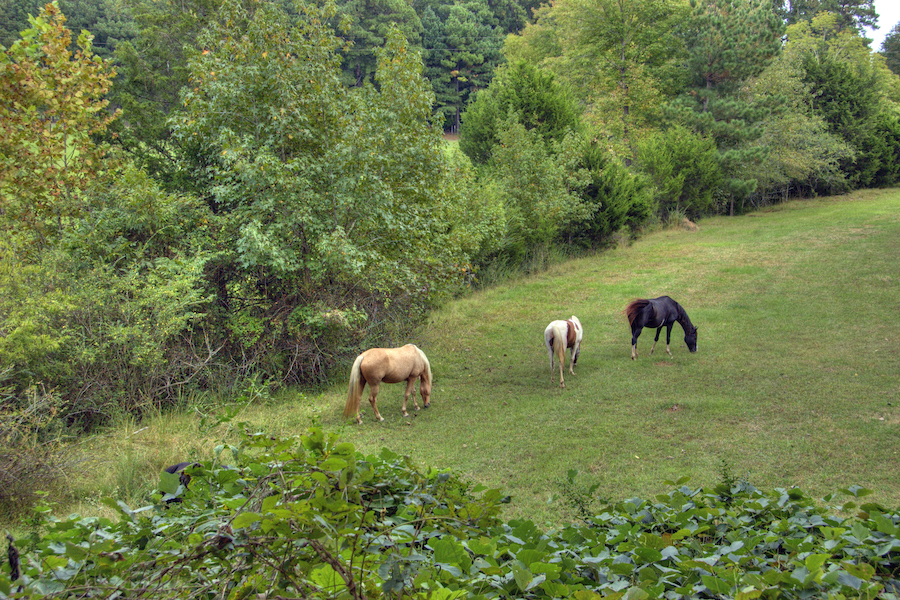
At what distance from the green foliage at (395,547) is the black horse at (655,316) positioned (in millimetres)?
8698

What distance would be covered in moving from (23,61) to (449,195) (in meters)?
8.40

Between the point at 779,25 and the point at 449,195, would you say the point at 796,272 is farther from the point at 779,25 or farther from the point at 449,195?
the point at 779,25

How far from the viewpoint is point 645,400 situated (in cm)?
918

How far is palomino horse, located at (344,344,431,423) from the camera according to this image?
8367mm

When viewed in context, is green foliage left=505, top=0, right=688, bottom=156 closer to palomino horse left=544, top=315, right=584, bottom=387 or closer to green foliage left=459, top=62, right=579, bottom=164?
green foliage left=459, top=62, right=579, bottom=164

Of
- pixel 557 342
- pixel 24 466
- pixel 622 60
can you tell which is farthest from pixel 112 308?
pixel 622 60

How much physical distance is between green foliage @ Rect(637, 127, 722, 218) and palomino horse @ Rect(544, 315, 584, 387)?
20.3 metres

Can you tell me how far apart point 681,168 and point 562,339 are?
23438 millimetres

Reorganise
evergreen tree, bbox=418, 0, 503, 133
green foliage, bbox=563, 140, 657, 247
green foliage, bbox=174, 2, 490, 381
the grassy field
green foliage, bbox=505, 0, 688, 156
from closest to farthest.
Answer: the grassy field, green foliage, bbox=174, 2, 490, 381, green foliage, bbox=563, 140, 657, 247, green foliage, bbox=505, 0, 688, 156, evergreen tree, bbox=418, 0, 503, 133

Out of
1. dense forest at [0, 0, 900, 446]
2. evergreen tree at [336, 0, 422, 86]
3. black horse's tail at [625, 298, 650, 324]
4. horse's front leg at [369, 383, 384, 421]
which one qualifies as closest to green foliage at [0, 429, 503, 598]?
dense forest at [0, 0, 900, 446]

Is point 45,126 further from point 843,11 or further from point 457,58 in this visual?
point 843,11

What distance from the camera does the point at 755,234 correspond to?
24750 mm

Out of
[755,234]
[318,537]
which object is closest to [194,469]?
A: [318,537]

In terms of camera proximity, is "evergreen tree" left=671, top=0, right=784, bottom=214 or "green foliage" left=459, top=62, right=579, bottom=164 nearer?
"green foliage" left=459, top=62, right=579, bottom=164
